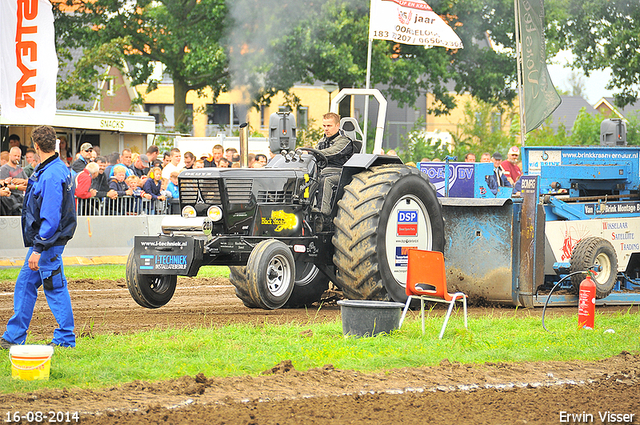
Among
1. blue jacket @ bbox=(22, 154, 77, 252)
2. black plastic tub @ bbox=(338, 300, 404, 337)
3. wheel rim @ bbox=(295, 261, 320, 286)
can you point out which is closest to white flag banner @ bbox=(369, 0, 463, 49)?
wheel rim @ bbox=(295, 261, 320, 286)

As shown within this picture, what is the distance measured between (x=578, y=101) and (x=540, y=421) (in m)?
67.2

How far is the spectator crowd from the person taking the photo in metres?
14.8

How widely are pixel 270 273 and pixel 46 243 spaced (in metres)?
2.50

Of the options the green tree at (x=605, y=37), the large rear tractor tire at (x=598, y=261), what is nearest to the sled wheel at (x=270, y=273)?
the large rear tractor tire at (x=598, y=261)

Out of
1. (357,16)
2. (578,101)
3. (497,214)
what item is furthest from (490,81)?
(578,101)

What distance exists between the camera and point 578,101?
6850 cm

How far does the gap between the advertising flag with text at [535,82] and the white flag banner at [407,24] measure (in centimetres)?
225

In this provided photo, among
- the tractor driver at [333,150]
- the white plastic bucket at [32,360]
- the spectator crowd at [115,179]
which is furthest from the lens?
the spectator crowd at [115,179]

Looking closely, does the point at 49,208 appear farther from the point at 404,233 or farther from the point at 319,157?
the point at 404,233

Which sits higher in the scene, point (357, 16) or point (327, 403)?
point (357, 16)

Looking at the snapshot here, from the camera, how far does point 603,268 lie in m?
10.7

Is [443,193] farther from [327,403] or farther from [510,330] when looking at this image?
[327,403]

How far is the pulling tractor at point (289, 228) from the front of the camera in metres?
8.73

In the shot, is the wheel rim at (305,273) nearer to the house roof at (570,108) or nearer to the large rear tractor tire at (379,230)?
the large rear tractor tire at (379,230)
